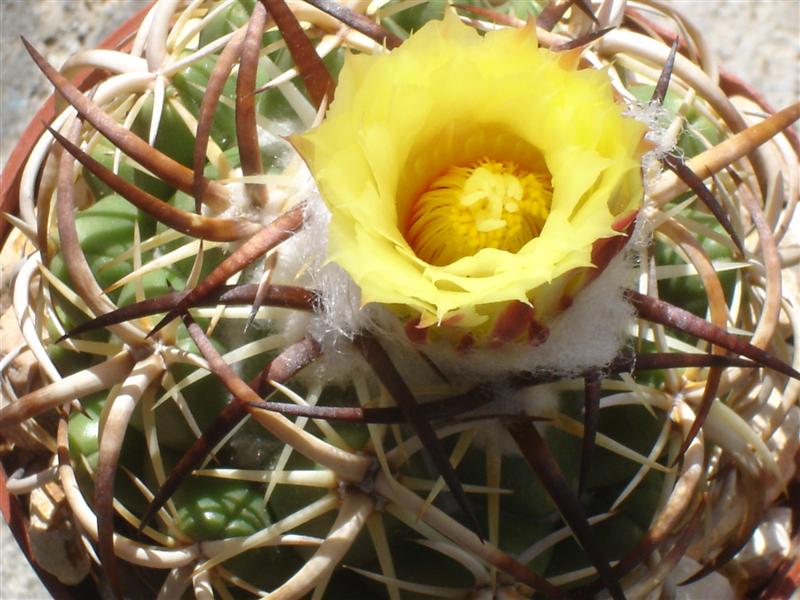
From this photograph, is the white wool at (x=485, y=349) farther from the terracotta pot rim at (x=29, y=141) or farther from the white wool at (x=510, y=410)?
the terracotta pot rim at (x=29, y=141)

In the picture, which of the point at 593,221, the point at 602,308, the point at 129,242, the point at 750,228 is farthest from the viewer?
the point at 750,228

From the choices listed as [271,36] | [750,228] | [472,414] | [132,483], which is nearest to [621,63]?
[750,228]

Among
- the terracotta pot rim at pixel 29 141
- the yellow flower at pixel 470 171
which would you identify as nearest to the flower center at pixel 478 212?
the yellow flower at pixel 470 171

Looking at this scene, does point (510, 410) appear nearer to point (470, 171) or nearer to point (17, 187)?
point (470, 171)

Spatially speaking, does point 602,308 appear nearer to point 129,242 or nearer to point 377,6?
point 377,6

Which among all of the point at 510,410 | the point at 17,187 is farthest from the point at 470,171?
the point at 17,187

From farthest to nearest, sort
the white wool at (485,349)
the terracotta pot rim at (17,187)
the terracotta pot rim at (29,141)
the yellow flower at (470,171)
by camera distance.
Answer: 1. the terracotta pot rim at (29,141)
2. the terracotta pot rim at (17,187)
3. the white wool at (485,349)
4. the yellow flower at (470,171)

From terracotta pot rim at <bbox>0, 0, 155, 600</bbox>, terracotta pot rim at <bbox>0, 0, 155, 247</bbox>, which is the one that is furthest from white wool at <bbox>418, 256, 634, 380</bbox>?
terracotta pot rim at <bbox>0, 0, 155, 247</bbox>

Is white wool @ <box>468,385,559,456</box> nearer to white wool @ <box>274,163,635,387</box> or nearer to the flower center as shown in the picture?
white wool @ <box>274,163,635,387</box>
